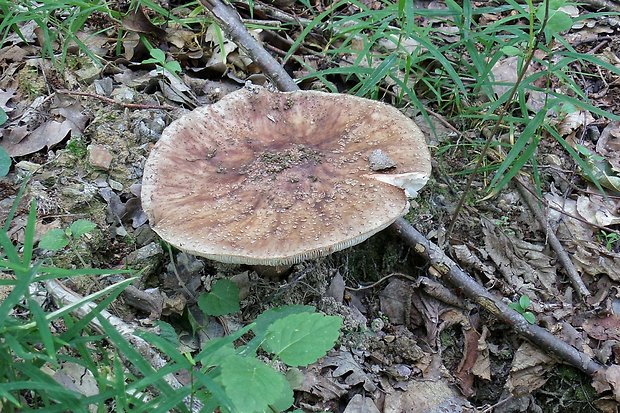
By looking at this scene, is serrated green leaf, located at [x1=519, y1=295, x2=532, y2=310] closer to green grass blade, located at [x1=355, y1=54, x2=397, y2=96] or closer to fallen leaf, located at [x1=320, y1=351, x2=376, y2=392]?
fallen leaf, located at [x1=320, y1=351, x2=376, y2=392]

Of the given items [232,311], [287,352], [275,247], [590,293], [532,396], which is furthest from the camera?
[590,293]

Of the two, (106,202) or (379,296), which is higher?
(106,202)

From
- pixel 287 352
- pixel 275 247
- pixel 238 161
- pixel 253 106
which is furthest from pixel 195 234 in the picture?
pixel 253 106

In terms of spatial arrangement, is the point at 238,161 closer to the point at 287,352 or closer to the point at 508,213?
the point at 287,352

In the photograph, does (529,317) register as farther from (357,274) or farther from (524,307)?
(357,274)

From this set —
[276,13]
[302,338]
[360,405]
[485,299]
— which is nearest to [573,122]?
[485,299]

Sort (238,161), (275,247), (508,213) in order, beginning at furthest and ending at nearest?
(508,213), (238,161), (275,247)

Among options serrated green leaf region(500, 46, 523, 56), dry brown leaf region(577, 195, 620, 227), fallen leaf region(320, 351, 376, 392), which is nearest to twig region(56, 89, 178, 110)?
fallen leaf region(320, 351, 376, 392)
